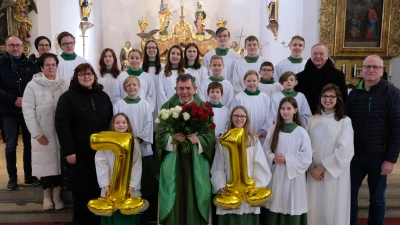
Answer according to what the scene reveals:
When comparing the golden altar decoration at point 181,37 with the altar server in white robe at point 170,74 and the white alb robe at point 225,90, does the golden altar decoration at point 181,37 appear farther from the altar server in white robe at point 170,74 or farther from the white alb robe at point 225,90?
the white alb robe at point 225,90

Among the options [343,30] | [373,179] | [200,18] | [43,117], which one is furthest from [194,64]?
[200,18]

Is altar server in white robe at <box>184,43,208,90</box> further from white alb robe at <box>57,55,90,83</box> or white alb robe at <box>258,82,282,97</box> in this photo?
white alb robe at <box>57,55,90,83</box>

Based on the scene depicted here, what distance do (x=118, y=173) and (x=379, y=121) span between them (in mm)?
2745

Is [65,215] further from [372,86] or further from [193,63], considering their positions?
[372,86]

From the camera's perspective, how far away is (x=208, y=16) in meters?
17.6

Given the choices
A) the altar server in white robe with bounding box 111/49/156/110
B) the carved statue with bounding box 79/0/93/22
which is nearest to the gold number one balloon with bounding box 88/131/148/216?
the altar server in white robe with bounding box 111/49/156/110

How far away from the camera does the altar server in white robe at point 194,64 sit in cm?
509

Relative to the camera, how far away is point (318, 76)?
464 cm

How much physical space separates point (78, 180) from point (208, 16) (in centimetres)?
1486

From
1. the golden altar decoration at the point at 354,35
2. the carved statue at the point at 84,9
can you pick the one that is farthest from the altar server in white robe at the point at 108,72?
the carved statue at the point at 84,9

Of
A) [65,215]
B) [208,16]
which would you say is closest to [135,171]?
[65,215]

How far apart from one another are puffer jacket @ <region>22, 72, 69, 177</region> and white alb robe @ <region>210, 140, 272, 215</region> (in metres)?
1.90

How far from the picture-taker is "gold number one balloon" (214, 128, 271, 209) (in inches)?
139

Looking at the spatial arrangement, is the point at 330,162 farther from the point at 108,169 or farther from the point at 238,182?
the point at 108,169
